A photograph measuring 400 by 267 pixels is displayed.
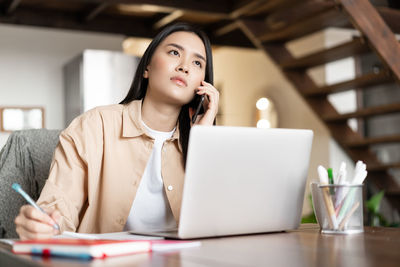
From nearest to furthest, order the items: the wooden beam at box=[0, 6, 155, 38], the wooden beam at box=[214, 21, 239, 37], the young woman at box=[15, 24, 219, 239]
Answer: the young woman at box=[15, 24, 219, 239] < the wooden beam at box=[0, 6, 155, 38] < the wooden beam at box=[214, 21, 239, 37]

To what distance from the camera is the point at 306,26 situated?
4.27 m

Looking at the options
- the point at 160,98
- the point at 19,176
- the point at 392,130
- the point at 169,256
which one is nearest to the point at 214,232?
the point at 169,256

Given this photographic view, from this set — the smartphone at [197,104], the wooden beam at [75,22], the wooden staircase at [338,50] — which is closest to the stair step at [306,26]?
the wooden staircase at [338,50]

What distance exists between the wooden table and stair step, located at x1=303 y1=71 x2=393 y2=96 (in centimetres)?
259

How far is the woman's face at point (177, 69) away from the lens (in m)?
1.95

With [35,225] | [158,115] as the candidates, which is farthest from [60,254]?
[158,115]

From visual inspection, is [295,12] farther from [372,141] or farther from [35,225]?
[35,225]

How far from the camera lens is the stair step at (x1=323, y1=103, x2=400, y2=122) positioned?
13.0ft

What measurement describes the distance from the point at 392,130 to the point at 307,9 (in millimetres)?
1519

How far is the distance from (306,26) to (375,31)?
0.89 m

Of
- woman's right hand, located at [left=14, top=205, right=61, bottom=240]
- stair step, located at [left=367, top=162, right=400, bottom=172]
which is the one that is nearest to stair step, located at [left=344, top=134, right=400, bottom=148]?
stair step, located at [left=367, top=162, right=400, bottom=172]

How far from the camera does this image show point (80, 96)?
492 cm

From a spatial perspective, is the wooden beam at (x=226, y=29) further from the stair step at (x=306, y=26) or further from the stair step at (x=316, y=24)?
the stair step at (x=306, y=26)

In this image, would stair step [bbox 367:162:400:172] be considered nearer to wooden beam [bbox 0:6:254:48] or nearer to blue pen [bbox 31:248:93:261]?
wooden beam [bbox 0:6:254:48]
